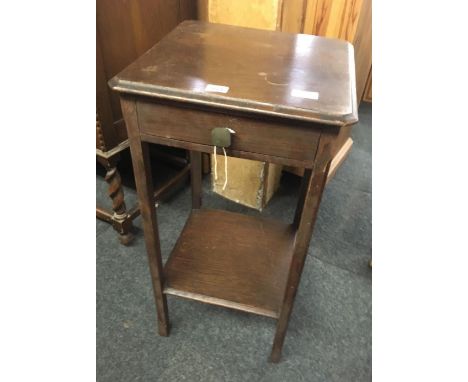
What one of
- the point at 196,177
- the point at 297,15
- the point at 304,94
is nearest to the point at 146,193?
the point at 304,94

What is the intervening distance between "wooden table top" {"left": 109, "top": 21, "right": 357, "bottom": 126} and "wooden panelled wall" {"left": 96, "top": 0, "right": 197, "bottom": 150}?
253mm

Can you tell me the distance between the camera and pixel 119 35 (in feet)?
3.22

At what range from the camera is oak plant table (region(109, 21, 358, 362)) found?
1.84 ft

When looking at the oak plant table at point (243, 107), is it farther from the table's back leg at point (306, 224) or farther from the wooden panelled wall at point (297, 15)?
the wooden panelled wall at point (297, 15)

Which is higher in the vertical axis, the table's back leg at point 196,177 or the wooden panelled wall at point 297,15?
the wooden panelled wall at point 297,15

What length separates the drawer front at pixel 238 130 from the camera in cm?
57

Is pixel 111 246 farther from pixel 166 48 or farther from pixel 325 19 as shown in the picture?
pixel 325 19

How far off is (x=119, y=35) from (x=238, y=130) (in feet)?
2.00

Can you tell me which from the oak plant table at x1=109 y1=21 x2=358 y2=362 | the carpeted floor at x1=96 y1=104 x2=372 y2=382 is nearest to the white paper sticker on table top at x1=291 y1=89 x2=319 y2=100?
the oak plant table at x1=109 y1=21 x2=358 y2=362

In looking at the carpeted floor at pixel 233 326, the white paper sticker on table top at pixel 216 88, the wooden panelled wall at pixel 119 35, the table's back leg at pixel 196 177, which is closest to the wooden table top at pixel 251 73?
the white paper sticker on table top at pixel 216 88

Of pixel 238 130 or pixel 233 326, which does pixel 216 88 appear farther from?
pixel 233 326

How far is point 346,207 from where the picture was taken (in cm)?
148

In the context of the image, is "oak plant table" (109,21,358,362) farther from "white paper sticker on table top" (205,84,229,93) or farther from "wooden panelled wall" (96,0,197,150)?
"wooden panelled wall" (96,0,197,150)

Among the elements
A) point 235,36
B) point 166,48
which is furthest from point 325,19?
point 166,48
